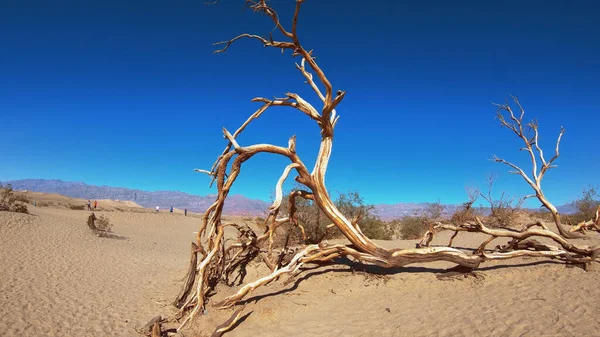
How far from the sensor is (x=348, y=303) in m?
7.07

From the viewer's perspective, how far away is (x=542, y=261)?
754cm

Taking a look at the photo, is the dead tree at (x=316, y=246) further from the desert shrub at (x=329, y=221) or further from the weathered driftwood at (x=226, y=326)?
the desert shrub at (x=329, y=221)

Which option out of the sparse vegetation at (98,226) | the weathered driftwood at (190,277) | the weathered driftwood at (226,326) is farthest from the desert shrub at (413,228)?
the sparse vegetation at (98,226)

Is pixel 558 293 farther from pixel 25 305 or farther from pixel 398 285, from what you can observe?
pixel 25 305

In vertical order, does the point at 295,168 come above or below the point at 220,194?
above

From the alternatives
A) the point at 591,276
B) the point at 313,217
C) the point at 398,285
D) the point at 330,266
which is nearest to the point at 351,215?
the point at 313,217

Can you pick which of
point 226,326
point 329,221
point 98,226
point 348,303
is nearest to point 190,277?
point 226,326

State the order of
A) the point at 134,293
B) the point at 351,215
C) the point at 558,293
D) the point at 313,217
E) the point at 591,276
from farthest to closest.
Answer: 1. the point at 351,215
2. the point at 313,217
3. the point at 134,293
4. the point at 591,276
5. the point at 558,293

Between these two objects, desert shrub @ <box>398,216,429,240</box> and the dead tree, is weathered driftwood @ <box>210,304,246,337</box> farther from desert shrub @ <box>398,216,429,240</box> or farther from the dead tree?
desert shrub @ <box>398,216,429,240</box>

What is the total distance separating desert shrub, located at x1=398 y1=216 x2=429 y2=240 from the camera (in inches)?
773

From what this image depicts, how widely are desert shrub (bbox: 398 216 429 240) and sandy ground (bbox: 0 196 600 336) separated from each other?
9854 mm

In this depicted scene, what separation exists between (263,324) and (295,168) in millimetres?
3177

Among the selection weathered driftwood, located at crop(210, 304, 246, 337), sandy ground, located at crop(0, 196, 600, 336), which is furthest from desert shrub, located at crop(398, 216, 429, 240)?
weathered driftwood, located at crop(210, 304, 246, 337)

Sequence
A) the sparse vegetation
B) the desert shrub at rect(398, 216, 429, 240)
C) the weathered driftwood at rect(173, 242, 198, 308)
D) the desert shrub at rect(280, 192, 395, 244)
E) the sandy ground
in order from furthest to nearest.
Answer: the sparse vegetation
the desert shrub at rect(398, 216, 429, 240)
the desert shrub at rect(280, 192, 395, 244)
the weathered driftwood at rect(173, 242, 198, 308)
the sandy ground
